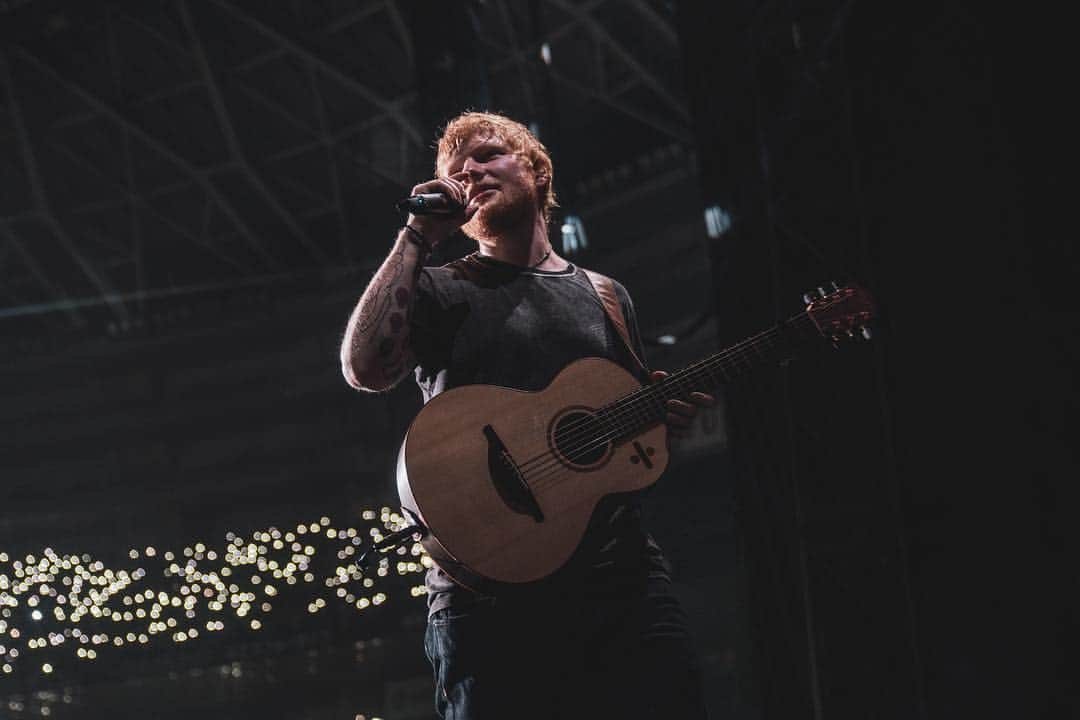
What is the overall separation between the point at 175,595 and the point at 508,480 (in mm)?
15673

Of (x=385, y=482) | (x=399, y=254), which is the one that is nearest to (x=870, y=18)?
(x=399, y=254)

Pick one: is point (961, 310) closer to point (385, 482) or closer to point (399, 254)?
point (399, 254)

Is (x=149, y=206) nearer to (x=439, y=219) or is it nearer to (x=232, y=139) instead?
(x=232, y=139)

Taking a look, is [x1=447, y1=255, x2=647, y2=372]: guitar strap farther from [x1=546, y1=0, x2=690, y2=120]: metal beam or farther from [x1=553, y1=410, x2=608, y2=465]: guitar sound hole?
[x1=546, y1=0, x2=690, y2=120]: metal beam

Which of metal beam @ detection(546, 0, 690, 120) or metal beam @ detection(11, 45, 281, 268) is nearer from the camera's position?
metal beam @ detection(546, 0, 690, 120)

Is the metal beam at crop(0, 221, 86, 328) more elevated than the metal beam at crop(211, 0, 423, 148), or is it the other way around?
the metal beam at crop(211, 0, 423, 148)

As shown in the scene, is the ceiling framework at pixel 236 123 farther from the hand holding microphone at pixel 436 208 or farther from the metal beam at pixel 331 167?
the hand holding microphone at pixel 436 208

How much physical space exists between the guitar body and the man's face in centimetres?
47

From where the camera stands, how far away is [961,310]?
11.0 feet

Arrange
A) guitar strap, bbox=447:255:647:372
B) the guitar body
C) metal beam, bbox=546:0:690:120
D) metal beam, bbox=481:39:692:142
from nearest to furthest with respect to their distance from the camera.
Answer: the guitar body, guitar strap, bbox=447:255:647:372, metal beam, bbox=546:0:690:120, metal beam, bbox=481:39:692:142

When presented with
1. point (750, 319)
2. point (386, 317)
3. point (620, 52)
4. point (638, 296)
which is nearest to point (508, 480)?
point (386, 317)

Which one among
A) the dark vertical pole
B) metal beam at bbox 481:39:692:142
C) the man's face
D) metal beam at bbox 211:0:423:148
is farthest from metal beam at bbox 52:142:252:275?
the man's face

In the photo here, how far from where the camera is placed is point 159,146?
13.7m

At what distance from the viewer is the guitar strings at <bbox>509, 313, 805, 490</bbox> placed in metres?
1.97
